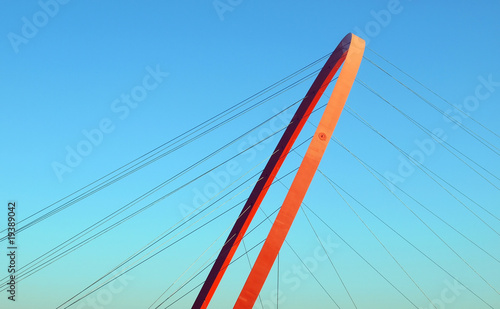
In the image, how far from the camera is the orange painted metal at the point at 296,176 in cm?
1922

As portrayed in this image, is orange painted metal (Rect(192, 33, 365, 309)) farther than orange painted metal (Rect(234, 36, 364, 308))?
Yes

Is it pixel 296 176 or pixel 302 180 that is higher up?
pixel 296 176

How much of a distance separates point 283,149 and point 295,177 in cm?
390

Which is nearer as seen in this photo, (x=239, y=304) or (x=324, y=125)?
(x=239, y=304)

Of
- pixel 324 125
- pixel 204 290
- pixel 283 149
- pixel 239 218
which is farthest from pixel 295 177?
pixel 204 290

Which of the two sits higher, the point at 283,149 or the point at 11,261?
the point at 11,261

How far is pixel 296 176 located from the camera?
20047 millimetres

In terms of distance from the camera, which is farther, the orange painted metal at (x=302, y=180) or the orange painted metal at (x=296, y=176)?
the orange painted metal at (x=296, y=176)

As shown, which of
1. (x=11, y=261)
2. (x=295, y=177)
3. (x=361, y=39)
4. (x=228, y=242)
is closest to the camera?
(x=295, y=177)

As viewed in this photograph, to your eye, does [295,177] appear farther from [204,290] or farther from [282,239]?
[204,290]

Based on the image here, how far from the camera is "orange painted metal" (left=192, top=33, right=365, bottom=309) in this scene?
19219 mm

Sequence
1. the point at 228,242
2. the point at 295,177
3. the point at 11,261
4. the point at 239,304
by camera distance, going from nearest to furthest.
→ the point at 239,304
the point at 295,177
the point at 11,261
the point at 228,242

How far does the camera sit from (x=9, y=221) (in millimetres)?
23906

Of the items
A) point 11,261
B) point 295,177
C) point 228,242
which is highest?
point 11,261
